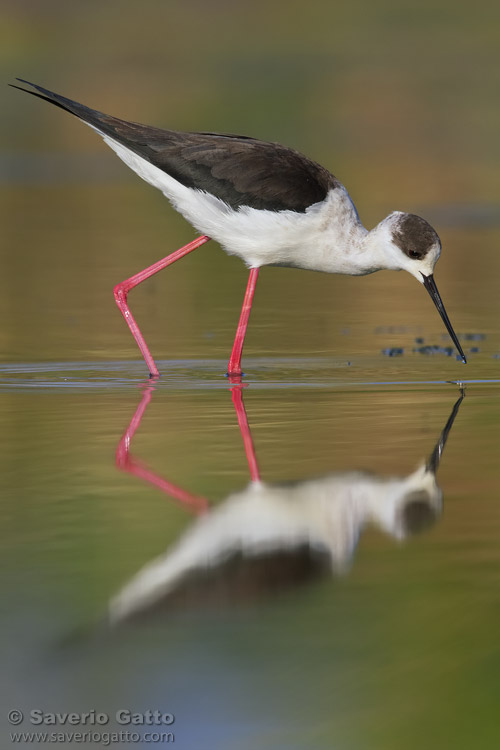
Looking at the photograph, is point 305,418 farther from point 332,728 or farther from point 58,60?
point 58,60

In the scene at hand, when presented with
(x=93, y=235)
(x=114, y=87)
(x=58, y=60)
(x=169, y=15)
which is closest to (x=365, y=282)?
(x=93, y=235)

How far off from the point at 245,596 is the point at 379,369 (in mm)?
4269

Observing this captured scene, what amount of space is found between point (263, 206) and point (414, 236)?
0.90 metres

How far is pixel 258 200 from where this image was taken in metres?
8.29

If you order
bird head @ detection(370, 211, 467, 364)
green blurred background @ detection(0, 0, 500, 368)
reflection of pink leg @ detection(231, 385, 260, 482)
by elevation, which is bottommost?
reflection of pink leg @ detection(231, 385, 260, 482)

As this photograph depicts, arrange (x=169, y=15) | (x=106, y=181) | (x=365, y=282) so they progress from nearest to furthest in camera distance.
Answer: (x=365, y=282) < (x=106, y=181) < (x=169, y=15)

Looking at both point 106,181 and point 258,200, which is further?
point 106,181

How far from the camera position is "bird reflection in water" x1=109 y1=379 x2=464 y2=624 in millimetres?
4223

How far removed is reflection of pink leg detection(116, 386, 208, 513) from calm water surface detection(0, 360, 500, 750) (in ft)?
0.05

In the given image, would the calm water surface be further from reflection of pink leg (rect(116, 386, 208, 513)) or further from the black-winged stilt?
the black-winged stilt

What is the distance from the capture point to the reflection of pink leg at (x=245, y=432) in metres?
5.75

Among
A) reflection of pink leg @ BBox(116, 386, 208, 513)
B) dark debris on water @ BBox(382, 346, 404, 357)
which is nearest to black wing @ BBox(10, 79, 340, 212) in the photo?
dark debris on water @ BBox(382, 346, 404, 357)

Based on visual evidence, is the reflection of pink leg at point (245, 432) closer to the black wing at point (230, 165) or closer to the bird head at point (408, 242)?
the black wing at point (230, 165)

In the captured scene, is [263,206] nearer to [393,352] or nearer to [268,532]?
[393,352]
